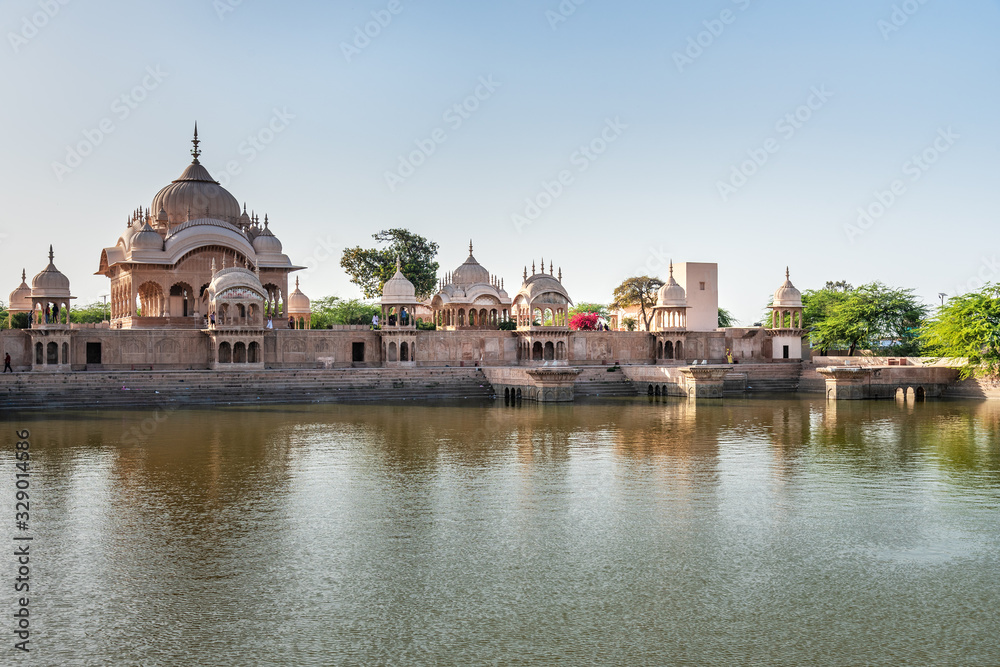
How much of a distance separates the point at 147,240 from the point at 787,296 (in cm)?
2576

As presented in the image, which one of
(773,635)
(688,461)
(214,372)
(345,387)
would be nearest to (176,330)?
(214,372)

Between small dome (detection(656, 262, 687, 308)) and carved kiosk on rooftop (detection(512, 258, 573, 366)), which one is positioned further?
small dome (detection(656, 262, 687, 308))

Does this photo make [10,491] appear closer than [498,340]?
Yes

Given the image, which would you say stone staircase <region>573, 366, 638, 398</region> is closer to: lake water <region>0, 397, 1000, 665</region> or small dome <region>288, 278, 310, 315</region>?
lake water <region>0, 397, 1000, 665</region>

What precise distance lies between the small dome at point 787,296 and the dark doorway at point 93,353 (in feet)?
85.7

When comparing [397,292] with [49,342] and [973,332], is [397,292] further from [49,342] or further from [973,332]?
[973,332]

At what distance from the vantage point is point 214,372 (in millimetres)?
28562

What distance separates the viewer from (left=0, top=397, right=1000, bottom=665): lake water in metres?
6.75

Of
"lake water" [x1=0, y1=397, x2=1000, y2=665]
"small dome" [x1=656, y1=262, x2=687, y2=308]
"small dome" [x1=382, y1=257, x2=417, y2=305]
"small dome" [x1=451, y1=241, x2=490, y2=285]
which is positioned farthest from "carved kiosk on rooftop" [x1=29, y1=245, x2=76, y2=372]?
"small dome" [x1=656, y1=262, x2=687, y2=308]

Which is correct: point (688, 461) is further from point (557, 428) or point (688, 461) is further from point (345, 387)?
point (345, 387)

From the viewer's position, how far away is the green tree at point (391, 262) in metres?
49.2

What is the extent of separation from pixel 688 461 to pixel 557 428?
552cm

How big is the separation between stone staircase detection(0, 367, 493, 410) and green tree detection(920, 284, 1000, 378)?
48.2 feet

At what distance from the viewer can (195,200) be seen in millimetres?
38750
